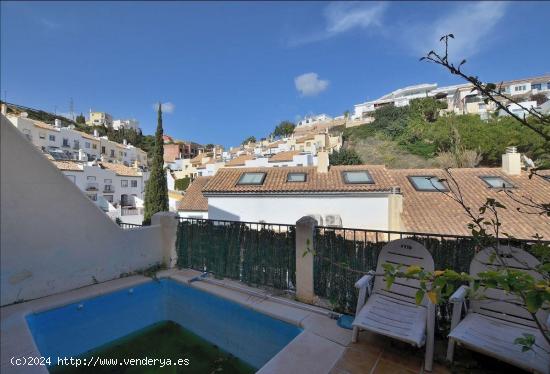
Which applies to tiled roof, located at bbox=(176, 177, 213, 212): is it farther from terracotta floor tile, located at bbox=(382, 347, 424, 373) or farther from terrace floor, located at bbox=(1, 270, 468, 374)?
terracotta floor tile, located at bbox=(382, 347, 424, 373)

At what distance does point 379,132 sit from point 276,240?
4016 centimetres

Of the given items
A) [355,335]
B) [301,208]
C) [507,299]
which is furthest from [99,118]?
[507,299]

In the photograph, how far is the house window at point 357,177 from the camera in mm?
13609

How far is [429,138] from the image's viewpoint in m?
33.6

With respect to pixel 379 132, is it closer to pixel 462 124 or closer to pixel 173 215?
pixel 462 124

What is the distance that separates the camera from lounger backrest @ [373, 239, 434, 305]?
12.4ft

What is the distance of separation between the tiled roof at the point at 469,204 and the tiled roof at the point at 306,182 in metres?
1.53

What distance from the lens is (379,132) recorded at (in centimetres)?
4144

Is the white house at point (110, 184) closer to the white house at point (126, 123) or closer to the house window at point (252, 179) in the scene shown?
the house window at point (252, 179)

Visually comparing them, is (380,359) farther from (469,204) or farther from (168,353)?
(469,204)

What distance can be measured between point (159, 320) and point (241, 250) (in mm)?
2431

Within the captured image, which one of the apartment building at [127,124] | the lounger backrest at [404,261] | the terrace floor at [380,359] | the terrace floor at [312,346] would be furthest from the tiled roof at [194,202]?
the apartment building at [127,124]

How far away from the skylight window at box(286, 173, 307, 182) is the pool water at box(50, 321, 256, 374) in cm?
997

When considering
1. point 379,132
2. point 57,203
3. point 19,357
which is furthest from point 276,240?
point 379,132
